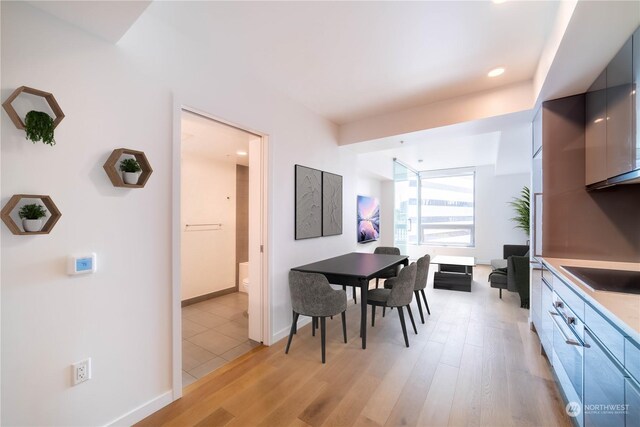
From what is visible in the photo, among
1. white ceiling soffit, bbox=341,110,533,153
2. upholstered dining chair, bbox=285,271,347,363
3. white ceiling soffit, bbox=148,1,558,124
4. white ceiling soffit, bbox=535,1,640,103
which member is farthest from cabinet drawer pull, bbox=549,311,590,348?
white ceiling soffit, bbox=148,1,558,124

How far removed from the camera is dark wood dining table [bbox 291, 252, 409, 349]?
263 centimetres

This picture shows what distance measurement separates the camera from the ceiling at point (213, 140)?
2.68 m

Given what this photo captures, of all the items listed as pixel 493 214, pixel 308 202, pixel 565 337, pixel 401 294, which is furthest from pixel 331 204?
pixel 493 214

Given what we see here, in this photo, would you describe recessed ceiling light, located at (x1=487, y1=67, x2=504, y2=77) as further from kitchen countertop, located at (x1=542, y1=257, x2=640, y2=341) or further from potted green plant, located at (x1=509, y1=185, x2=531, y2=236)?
potted green plant, located at (x1=509, y1=185, x2=531, y2=236)

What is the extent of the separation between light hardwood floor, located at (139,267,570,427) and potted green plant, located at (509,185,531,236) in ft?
13.0

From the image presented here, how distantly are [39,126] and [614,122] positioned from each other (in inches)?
135

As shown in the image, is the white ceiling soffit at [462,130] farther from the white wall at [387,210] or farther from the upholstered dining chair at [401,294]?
the white wall at [387,210]

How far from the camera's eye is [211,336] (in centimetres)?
302

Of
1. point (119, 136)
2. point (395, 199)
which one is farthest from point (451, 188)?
point (119, 136)

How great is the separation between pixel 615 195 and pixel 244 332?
3796 mm

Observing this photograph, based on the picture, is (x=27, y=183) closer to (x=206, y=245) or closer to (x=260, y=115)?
(x=260, y=115)

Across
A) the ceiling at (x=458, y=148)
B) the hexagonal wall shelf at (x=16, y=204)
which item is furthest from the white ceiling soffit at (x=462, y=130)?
the hexagonal wall shelf at (x=16, y=204)

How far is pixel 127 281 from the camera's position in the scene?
1705 millimetres

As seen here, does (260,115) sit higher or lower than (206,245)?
higher
